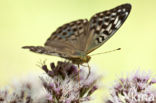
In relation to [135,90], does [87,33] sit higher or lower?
higher

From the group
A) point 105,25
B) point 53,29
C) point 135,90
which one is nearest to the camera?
point 135,90

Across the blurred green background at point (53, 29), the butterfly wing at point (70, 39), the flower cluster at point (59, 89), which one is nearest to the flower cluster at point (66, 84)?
the flower cluster at point (59, 89)

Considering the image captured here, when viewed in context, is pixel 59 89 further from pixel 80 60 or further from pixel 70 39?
pixel 70 39

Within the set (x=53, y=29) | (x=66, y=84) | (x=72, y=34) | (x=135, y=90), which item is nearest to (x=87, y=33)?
(x=72, y=34)

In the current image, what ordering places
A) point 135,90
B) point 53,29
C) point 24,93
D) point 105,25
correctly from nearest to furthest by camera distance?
point 135,90, point 24,93, point 105,25, point 53,29

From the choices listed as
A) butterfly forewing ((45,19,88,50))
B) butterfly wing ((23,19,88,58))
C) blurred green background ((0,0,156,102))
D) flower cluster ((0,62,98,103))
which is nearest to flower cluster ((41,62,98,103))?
flower cluster ((0,62,98,103))

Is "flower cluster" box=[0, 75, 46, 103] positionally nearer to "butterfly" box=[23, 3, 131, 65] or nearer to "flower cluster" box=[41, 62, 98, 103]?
"flower cluster" box=[41, 62, 98, 103]

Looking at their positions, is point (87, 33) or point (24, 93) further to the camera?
point (87, 33)
